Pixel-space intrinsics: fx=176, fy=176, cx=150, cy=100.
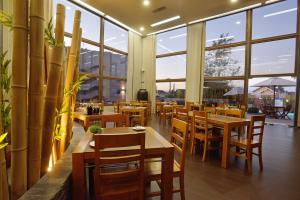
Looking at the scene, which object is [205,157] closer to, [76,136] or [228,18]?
[76,136]

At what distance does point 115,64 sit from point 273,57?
709cm

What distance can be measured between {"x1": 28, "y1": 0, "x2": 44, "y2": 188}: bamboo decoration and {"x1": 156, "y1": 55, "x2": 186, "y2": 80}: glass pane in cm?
874

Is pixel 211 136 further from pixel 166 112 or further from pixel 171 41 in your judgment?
pixel 171 41

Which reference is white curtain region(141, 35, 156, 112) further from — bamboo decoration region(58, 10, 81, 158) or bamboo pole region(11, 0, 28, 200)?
bamboo pole region(11, 0, 28, 200)

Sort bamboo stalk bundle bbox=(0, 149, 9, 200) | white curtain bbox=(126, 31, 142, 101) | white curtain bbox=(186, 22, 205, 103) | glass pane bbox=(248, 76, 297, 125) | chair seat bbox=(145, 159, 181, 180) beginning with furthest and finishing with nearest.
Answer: white curtain bbox=(126, 31, 142, 101)
white curtain bbox=(186, 22, 205, 103)
glass pane bbox=(248, 76, 297, 125)
chair seat bbox=(145, 159, 181, 180)
bamboo stalk bundle bbox=(0, 149, 9, 200)

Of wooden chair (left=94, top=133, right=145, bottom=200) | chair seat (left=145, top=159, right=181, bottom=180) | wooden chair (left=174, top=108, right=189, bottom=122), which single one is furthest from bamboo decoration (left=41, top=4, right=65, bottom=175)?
wooden chair (left=174, top=108, right=189, bottom=122)

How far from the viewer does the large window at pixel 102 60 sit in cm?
774

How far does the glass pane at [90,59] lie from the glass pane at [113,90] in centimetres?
85

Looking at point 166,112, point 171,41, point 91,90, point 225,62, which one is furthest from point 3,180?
point 171,41

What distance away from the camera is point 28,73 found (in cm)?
112

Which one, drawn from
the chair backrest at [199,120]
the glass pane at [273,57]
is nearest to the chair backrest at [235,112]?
the chair backrest at [199,120]

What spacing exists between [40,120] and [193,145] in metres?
2.96

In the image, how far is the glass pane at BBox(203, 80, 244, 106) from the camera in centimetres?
770

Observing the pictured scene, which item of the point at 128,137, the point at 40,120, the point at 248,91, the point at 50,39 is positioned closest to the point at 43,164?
the point at 40,120
